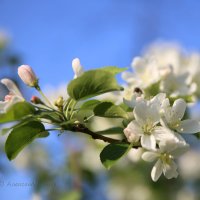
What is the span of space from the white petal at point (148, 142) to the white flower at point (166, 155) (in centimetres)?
2

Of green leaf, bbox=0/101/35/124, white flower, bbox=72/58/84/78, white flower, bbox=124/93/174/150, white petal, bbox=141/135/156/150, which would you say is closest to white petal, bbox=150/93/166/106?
white flower, bbox=124/93/174/150

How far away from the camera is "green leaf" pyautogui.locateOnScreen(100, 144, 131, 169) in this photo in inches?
50.5

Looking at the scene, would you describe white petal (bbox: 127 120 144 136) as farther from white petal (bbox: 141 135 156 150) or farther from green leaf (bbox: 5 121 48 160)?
green leaf (bbox: 5 121 48 160)

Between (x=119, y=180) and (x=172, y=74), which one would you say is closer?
(x=172, y=74)

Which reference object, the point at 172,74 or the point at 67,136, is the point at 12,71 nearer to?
the point at 67,136

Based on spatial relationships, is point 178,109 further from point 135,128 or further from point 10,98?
point 10,98

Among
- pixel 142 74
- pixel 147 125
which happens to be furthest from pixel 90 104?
pixel 142 74

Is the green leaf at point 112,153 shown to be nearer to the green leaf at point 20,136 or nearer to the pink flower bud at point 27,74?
the green leaf at point 20,136

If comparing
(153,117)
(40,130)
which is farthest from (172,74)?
(40,130)

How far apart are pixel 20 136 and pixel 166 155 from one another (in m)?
0.39

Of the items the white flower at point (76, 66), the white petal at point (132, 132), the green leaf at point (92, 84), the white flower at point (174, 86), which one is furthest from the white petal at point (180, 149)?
the white flower at point (174, 86)

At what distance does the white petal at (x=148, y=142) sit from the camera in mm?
1282

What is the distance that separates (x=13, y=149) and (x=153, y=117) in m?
0.39

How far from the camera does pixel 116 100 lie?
76.5 inches
